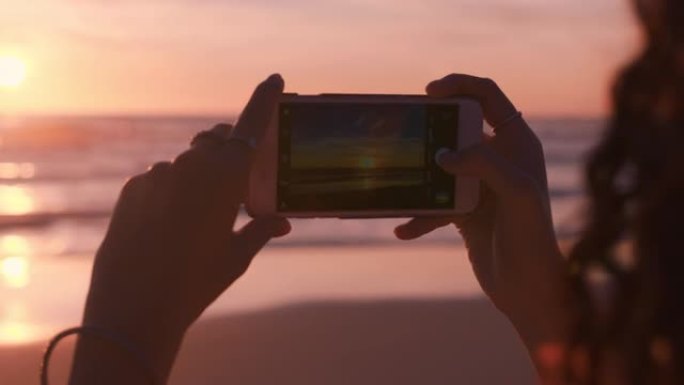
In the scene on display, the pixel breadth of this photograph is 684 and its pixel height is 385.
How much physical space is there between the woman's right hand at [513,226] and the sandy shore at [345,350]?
12.6 feet

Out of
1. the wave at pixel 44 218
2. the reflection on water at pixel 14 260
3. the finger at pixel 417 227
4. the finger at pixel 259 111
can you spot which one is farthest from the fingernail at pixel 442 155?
the wave at pixel 44 218

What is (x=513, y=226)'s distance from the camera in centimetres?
178

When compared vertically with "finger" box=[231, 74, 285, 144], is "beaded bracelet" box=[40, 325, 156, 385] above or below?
below

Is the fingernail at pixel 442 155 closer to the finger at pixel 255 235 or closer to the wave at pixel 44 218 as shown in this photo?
the finger at pixel 255 235

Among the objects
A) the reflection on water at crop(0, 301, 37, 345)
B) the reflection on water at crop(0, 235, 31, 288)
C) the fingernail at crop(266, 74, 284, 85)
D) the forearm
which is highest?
the fingernail at crop(266, 74, 284, 85)

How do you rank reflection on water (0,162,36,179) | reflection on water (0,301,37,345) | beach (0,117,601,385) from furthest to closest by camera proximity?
reflection on water (0,162,36,179) → reflection on water (0,301,37,345) → beach (0,117,601,385)

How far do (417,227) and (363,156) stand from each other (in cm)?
19

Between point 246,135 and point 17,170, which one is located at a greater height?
point 246,135

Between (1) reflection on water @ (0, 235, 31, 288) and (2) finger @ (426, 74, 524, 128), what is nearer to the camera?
(2) finger @ (426, 74, 524, 128)

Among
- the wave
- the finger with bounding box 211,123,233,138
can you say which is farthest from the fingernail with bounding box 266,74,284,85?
the wave

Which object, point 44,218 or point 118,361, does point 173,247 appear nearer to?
point 118,361

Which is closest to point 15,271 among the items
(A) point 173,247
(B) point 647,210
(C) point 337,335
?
(C) point 337,335

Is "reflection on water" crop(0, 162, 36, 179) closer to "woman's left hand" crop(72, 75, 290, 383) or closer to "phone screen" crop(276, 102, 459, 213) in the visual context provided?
"phone screen" crop(276, 102, 459, 213)

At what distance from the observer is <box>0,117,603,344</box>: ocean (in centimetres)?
785
